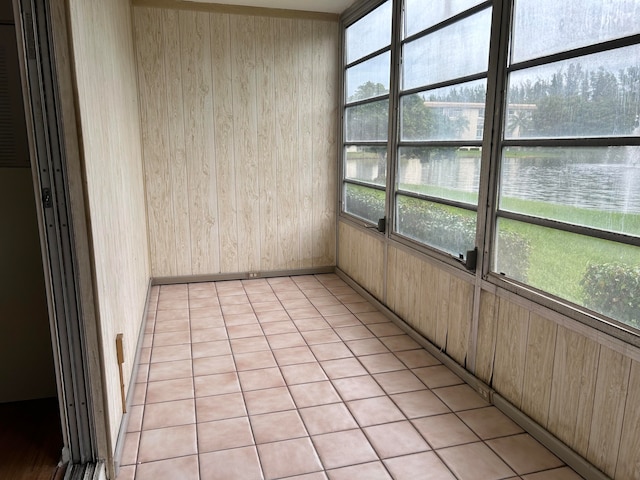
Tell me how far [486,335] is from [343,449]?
3.25ft

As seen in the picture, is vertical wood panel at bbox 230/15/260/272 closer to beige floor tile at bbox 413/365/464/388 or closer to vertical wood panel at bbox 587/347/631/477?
beige floor tile at bbox 413/365/464/388

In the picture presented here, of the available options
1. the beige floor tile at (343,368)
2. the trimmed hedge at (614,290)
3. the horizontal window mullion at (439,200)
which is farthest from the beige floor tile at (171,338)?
the trimmed hedge at (614,290)

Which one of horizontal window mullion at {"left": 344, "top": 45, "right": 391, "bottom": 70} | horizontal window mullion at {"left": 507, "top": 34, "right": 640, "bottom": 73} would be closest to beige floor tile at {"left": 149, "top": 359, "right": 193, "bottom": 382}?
horizontal window mullion at {"left": 507, "top": 34, "right": 640, "bottom": 73}

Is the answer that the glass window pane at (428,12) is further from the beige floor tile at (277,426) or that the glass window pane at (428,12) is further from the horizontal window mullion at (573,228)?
the beige floor tile at (277,426)

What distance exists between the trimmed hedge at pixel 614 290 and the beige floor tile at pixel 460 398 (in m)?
0.88

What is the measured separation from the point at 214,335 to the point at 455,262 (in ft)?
5.67

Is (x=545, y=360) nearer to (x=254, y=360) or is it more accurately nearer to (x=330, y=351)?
(x=330, y=351)

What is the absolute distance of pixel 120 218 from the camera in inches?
103

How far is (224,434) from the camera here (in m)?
2.26

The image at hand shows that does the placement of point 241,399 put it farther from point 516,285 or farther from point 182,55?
point 182,55

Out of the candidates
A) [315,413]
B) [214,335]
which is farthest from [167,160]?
[315,413]

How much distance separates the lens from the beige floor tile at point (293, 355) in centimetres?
304

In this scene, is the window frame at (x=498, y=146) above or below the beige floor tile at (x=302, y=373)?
above

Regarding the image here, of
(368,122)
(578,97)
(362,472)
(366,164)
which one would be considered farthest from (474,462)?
(368,122)
